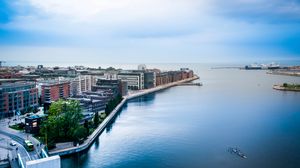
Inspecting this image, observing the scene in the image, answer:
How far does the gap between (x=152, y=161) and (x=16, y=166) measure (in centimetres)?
672

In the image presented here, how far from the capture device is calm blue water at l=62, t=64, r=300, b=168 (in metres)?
16.0

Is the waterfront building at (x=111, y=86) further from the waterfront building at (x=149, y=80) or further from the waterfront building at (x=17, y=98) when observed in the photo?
the waterfront building at (x=149, y=80)

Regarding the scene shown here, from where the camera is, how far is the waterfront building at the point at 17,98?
2481 centimetres

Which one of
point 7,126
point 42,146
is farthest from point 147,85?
point 42,146

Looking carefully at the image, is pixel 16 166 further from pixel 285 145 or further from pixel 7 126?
pixel 285 145

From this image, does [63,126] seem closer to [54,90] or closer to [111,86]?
[54,90]

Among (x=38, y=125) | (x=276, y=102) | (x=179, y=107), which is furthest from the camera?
(x=276, y=102)

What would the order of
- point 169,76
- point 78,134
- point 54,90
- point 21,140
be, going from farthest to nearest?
point 169,76
point 54,90
point 21,140
point 78,134

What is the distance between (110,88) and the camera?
36.8m

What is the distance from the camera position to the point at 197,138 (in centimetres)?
2038

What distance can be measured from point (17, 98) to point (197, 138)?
16.0m

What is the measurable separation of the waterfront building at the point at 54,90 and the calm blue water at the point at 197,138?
7.49 meters

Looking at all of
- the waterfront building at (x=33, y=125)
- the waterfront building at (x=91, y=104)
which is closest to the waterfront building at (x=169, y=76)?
the waterfront building at (x=91, y=104)

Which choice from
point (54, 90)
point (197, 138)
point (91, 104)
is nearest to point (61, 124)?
point (197, 138)
